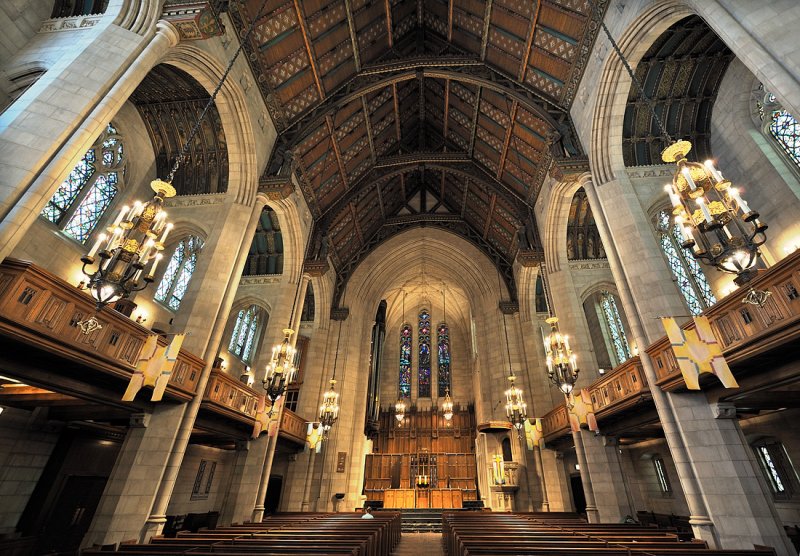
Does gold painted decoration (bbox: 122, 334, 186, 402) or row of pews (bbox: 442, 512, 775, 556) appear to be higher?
gold painted decoration (bbox: 122, 334, 186, 402)

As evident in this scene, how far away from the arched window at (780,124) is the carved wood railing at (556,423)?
895 cm

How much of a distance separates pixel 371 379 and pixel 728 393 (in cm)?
1693

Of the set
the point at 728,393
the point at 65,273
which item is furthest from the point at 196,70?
the point at 728,393

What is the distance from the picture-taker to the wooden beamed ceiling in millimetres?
10969

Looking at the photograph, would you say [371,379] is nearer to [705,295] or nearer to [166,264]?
[166,264]

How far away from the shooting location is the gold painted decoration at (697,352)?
5.63 m

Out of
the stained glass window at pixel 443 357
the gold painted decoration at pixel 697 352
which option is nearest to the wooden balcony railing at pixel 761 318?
the gold painted decoration at pixel 697 352

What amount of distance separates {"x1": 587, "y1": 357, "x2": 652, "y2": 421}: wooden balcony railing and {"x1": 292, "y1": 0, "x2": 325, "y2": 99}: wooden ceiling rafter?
493 inches

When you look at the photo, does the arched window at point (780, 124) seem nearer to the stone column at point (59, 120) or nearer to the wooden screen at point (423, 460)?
the stone column at point (59, 120)

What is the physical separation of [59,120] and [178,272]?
28.7 feet

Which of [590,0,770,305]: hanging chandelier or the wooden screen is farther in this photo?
the wooden screen

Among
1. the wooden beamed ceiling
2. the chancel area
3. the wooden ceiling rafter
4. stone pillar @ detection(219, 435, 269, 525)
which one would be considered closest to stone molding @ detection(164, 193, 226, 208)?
the chancel area

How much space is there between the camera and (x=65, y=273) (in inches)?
356

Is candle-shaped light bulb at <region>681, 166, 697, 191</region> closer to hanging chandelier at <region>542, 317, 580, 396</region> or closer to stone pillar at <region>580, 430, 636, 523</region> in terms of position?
hanging chandelier at <region>542, 317, 580, 396</region>
